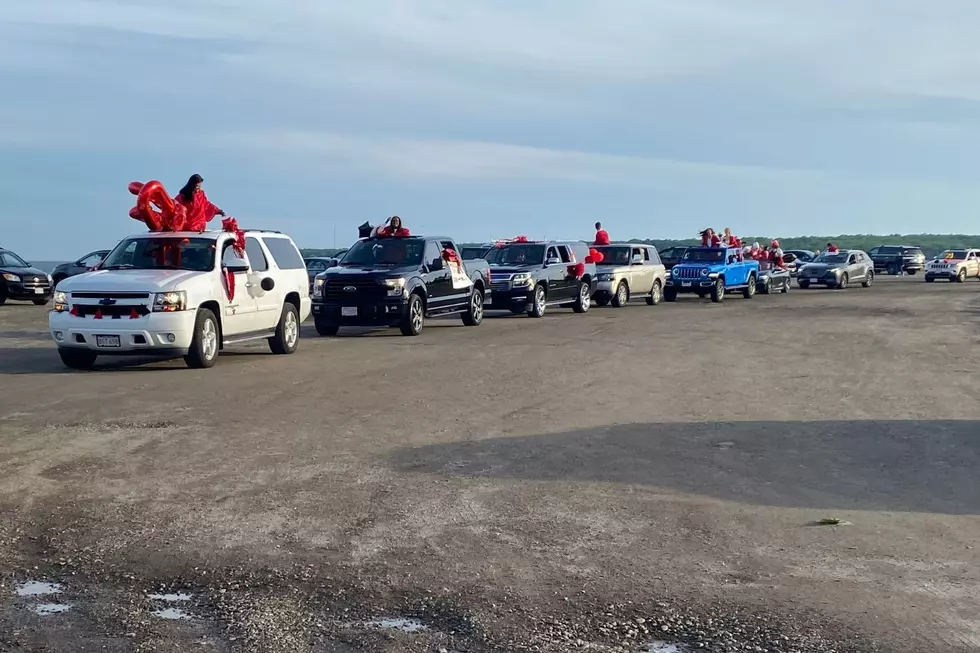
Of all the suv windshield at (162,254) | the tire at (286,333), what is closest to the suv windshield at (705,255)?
the tire at (286,333)

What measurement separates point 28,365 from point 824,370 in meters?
10.9

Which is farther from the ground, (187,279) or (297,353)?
(187,279)

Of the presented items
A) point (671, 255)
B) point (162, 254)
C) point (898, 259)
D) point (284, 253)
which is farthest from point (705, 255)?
point (898, 259)

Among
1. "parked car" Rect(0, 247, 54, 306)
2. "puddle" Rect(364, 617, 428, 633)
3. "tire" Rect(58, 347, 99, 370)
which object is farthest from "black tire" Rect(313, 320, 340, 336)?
"puddle" Rect(364, 617, 428, 633)

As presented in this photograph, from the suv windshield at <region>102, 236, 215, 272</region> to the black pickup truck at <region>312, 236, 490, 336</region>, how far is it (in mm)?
5075

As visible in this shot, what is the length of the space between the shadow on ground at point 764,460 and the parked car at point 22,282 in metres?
26.6

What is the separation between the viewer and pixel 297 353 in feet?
60.5

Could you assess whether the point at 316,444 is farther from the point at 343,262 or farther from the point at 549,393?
the point at 343,262

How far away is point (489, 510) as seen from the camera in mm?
7551

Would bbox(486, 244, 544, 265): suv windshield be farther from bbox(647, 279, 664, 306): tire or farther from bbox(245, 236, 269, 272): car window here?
bbox(245, 236, 269, 272): car window

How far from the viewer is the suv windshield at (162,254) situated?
16.3 metres

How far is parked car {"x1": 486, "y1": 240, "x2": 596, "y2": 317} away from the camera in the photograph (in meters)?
27.7

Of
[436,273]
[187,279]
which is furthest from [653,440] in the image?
[436,273]

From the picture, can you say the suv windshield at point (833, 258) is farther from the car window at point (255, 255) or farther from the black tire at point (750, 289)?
the car window at point (255, 255)
